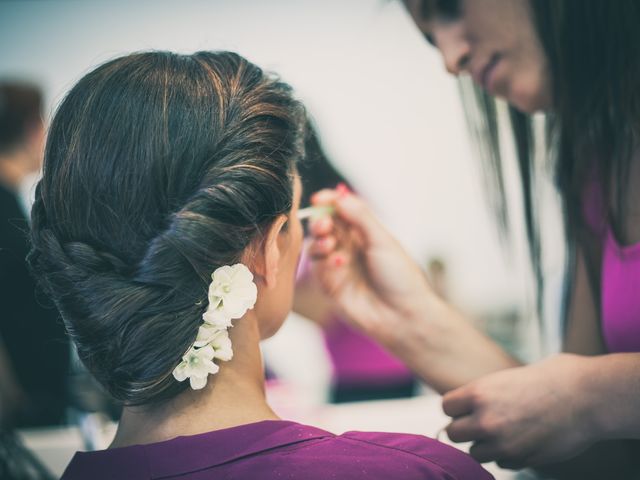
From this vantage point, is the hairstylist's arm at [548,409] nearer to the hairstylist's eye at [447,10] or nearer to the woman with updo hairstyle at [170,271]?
the woman with updo hairstyle at [170,271]

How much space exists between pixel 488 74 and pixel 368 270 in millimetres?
389

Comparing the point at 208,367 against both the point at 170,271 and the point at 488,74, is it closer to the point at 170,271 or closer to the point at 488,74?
the point at 170,271

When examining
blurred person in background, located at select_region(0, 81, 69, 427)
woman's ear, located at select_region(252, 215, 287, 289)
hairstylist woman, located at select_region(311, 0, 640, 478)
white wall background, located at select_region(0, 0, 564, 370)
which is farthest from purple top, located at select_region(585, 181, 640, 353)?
blurred person in background, located at select_region(0, 81, 69, 427)

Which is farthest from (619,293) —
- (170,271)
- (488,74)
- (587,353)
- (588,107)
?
(170,271)

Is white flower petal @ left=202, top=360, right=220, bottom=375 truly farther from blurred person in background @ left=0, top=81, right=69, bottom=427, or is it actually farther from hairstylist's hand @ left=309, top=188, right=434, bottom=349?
blurred person in background @ left=0, top=81, right=69, bottom=427

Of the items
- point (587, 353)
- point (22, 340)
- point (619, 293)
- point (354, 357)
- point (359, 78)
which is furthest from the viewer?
point (359, 78)

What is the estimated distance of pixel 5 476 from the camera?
146 centimetres

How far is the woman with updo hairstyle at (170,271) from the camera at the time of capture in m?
0.73

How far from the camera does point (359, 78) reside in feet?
7.72

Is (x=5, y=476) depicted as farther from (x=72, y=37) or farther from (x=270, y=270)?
(x=72, y=37)

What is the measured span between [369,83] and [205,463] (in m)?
1.88

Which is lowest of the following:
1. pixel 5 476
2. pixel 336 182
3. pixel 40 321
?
pixel 5 476

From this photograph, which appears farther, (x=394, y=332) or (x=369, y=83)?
(x=369, y=83)

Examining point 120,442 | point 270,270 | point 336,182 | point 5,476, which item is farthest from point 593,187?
point 5,476
